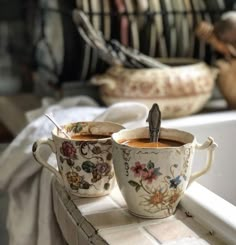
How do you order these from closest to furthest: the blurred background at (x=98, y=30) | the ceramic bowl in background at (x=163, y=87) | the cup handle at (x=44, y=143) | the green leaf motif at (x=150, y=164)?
the green leaf motif at (x=150, y=164)
the cup handle at (x=44, y=143)
the ceramic bowl in background at (x=163, y=87)
the blurred background at (x=98, y=30)

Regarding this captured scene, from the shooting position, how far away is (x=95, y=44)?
3.02 feet

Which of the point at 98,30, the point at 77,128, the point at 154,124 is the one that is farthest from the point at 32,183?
the point at 98,30

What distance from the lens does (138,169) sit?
21.4 inches

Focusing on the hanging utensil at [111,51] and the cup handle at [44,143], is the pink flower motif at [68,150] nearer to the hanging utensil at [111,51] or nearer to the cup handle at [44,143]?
the cup handle at [44,143]

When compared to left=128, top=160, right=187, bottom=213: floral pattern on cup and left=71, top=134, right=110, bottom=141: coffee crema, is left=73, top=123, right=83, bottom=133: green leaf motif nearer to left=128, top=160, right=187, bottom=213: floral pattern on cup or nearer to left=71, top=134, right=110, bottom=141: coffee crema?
left=71, top=134, right=110, bottom=141: coffee crema

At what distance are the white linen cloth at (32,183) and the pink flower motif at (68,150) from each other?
10 centimetres

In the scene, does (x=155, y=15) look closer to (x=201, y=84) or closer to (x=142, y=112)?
(x=201, y=84)

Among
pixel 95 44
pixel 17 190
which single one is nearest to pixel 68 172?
pixel 17 190

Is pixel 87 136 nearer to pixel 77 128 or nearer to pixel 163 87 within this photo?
pixel 77 128

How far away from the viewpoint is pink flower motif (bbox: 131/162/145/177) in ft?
1.77

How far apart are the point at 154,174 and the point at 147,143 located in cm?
6

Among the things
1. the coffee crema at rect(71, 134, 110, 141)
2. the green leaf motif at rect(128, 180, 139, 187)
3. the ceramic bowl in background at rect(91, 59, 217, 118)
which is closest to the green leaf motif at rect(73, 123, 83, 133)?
the coffee crema at rect(71, 134, 110, 141)

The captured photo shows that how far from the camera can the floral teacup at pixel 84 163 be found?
1.98 feet

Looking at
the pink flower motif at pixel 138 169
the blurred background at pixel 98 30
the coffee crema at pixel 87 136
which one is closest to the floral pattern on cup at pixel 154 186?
the pink flower motif at pixel 138 169
